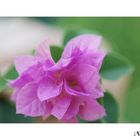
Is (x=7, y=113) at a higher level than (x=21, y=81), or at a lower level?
lower

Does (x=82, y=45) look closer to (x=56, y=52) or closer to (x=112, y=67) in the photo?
(x=56, y=52)

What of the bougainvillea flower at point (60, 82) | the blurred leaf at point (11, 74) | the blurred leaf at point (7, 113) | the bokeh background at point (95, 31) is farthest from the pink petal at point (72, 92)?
the bokeh background at point (95, 31)

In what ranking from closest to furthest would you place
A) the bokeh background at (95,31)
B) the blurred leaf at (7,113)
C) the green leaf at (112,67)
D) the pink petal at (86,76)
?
the pink petal at (86,76), the green leaf at (112,67), the blurred leaf at (7,113), the bokeh background at (95,31)

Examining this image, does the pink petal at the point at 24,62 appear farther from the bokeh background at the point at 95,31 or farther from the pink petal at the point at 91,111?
the bokeh background at the point at 95,31

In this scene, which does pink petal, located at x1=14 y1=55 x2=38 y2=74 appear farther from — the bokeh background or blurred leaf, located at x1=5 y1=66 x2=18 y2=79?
the bokeh background
